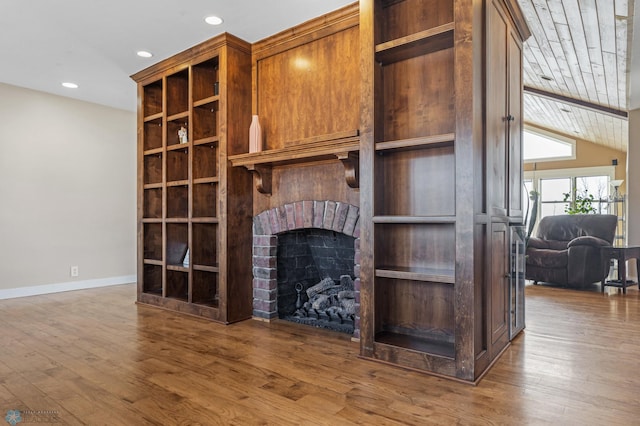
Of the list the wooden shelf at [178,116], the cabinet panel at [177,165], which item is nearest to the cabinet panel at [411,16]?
the wooden shelf at [178,116]

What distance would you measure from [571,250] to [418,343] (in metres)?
3.95

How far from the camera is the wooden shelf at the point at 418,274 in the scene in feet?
7.39

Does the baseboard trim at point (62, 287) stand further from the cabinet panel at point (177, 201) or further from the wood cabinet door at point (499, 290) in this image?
the wood cabinet door at point (499, 290)

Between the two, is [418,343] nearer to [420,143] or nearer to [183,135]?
[420,143]

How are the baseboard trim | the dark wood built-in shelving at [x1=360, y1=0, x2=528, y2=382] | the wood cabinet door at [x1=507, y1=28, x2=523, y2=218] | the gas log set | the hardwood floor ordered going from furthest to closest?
the baseboard trim < the gas log set < the wood cabinet door at [x1=507, y1=28, x2=523, y2=218] < the dark wood built-in shelving at [x1=360, y1=0, x2=528, y2=382] < the hardwood floor

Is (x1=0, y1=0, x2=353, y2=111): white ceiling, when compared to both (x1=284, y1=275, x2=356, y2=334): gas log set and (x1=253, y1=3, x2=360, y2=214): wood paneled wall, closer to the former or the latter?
(x1=253, y1=3, x2=360, y2=214): wood paneled wall

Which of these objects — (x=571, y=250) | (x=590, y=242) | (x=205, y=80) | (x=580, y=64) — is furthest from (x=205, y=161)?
(x=590, y=242)

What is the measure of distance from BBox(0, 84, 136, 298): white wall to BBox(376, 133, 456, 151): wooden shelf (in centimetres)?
448

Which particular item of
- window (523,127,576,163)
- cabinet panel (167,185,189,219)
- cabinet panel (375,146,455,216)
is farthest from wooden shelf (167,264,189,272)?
window (523,127,576,163)

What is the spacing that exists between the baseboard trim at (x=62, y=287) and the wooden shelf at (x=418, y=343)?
434 cm

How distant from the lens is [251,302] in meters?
3.61

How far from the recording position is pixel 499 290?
8.85ft

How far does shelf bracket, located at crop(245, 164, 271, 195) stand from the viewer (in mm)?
3396

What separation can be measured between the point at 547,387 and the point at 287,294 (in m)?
2.15
